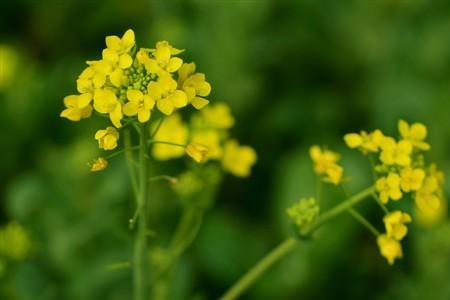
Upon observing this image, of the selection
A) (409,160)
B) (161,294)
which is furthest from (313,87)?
(409,160)

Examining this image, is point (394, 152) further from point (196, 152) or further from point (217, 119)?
point (217, 119)

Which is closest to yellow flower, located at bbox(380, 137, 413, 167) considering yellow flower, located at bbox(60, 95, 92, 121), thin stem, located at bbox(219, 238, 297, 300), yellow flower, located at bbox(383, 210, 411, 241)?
yellow flower, located at bbox(383, 210, 411, 241)

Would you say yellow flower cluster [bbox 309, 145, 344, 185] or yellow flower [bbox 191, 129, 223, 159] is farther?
yellow flower [bbox 191, 129, 223, 159]

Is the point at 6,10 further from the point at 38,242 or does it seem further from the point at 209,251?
the point at 209,251

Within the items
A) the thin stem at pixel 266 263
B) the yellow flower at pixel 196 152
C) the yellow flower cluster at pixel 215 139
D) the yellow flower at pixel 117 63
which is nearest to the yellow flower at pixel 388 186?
the thin stem at pixel 266 263

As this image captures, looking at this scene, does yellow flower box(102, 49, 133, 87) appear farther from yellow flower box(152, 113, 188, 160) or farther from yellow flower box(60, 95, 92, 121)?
yellow flower box(152, 113, 188, 160)
